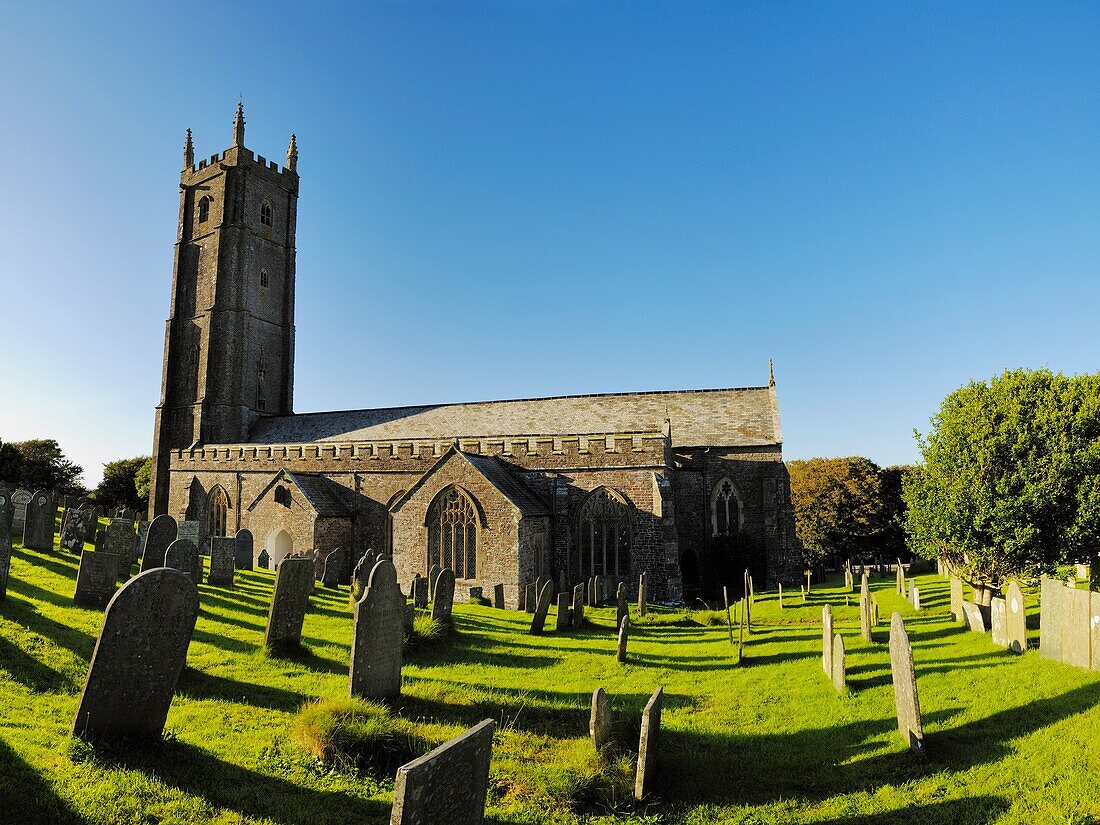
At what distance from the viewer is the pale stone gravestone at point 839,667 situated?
8914 mm

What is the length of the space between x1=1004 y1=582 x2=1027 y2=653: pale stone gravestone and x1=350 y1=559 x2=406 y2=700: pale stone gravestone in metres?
9.20

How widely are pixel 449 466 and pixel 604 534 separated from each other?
5775 millimetres

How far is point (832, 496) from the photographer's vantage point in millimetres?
40688

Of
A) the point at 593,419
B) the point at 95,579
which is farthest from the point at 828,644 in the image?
the point at 593,419

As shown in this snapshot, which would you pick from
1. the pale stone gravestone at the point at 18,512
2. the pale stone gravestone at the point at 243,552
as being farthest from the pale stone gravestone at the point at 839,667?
the pale stone gravestone at the point at 18,512

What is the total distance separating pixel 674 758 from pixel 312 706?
3.90m

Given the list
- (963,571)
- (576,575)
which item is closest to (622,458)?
(576,575)

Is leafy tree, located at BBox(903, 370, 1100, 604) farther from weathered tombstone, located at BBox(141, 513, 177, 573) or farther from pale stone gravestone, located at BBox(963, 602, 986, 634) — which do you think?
weathered tombstone, located at BBox(141, 513, 177, 573)

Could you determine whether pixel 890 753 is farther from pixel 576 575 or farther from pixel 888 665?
pixel 576 575

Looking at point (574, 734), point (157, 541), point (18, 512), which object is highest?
point (18, 512)

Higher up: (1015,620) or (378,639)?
(378,639)

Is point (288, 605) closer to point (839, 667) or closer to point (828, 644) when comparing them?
point (839, 667)

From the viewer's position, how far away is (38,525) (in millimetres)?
14812

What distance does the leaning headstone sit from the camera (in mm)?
9867
